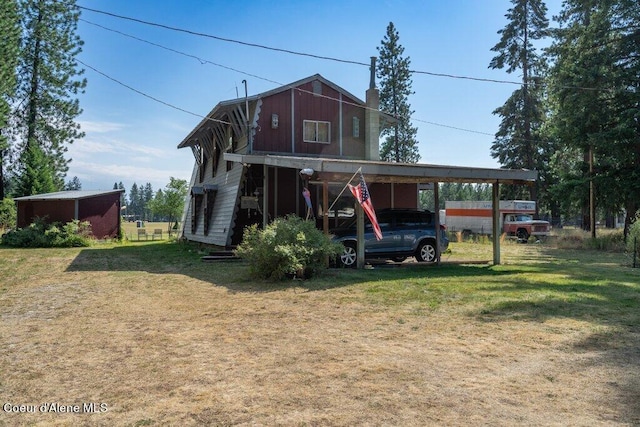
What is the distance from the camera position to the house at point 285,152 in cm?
1716

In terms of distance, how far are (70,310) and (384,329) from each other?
16.5 feet

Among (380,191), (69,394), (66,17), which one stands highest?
(66,17)

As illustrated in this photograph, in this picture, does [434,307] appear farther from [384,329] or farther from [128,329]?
A: [128,329]

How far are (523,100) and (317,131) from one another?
92.3 ft

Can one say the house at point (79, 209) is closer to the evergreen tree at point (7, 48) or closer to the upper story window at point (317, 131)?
the evergreen tree at point (7, 48)

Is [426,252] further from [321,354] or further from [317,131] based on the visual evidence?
[321,354]

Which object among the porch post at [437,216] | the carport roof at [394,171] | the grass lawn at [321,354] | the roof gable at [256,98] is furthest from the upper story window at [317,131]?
the grass lawn at [321,354]

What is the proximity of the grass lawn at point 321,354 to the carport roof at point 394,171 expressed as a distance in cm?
335

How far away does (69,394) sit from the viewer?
380cm

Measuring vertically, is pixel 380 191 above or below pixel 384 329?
above

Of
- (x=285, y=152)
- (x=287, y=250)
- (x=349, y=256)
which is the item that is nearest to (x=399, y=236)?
(x=349, y=256)

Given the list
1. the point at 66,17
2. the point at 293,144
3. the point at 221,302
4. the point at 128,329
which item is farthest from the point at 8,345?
the point at 66,17

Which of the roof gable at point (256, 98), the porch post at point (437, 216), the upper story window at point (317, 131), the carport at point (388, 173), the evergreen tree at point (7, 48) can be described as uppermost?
the evergreen tree at point (7, 48)

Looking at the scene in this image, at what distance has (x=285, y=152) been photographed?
18.7m
